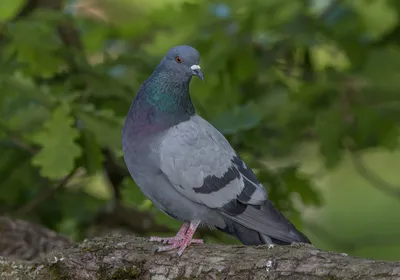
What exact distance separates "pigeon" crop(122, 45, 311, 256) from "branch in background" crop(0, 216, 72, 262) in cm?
123

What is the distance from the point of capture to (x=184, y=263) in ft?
10.6

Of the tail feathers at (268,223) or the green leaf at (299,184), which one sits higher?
the green leaf at (299,184)

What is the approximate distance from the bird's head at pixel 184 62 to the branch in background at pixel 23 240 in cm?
146

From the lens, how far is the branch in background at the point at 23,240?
454cm

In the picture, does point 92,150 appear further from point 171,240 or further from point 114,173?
point 114,173

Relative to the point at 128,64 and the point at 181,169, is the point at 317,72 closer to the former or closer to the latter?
the point at 128,64

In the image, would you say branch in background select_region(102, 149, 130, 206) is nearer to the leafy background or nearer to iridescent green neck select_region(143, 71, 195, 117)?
the leafy background

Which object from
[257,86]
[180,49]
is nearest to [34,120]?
[180,49]

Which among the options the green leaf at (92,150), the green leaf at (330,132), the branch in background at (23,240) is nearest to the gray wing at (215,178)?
the green leaf at (92,150)

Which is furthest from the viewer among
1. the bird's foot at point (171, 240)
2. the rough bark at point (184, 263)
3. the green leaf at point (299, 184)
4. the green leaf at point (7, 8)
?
the green leaf at point (299, 184)

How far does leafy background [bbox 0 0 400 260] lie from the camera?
4.51 metres

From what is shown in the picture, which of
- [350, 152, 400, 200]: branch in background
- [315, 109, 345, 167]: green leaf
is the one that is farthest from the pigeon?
[350, 152, 400, 200]: branch in background

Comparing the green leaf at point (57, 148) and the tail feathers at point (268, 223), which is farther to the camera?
the green leaf at point (57, 148)

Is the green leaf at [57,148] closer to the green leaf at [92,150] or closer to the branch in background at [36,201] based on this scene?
the green leaf at [92,150]
